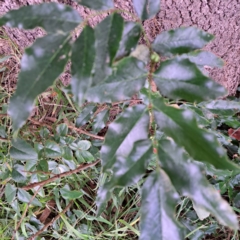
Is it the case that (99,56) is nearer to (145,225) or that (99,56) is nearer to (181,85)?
(181,85)

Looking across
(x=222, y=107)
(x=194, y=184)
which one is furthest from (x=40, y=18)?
(x=222, y=107)

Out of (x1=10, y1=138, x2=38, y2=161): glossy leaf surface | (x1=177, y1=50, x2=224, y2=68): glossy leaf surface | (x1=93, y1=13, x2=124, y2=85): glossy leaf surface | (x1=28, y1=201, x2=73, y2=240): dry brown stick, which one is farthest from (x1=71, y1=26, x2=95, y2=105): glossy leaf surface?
(x1=28, y1=201, x2=73, y2=240): dry brown stick

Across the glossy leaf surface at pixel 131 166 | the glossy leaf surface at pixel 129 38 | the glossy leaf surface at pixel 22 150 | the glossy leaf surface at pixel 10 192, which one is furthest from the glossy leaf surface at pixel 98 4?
the glossy leaf surface at pixel 10 192

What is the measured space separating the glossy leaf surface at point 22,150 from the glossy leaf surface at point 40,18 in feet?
1.69

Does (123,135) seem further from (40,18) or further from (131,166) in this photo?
(40,18)

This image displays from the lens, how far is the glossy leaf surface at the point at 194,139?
50cm

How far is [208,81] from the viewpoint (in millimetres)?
561

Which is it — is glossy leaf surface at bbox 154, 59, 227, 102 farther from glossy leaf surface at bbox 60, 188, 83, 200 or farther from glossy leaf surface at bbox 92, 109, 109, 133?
glossy leaf surface at bbox 60, 188, 83, 200

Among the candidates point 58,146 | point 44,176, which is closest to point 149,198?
point 58,146

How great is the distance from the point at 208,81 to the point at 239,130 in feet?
2.63

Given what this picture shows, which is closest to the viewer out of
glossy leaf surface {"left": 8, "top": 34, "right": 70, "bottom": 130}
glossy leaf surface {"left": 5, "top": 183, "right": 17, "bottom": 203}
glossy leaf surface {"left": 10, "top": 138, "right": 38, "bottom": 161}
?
glossy leaf surface {"left": 8, "top": 34, "right": 70, "bottom": 130}

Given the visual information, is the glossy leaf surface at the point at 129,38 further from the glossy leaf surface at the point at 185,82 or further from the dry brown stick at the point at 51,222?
the dry brown stick at the point at 51,222

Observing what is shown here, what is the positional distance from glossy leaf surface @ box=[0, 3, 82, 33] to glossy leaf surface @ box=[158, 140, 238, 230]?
0.93 feet

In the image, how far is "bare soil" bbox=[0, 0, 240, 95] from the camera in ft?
3.33
